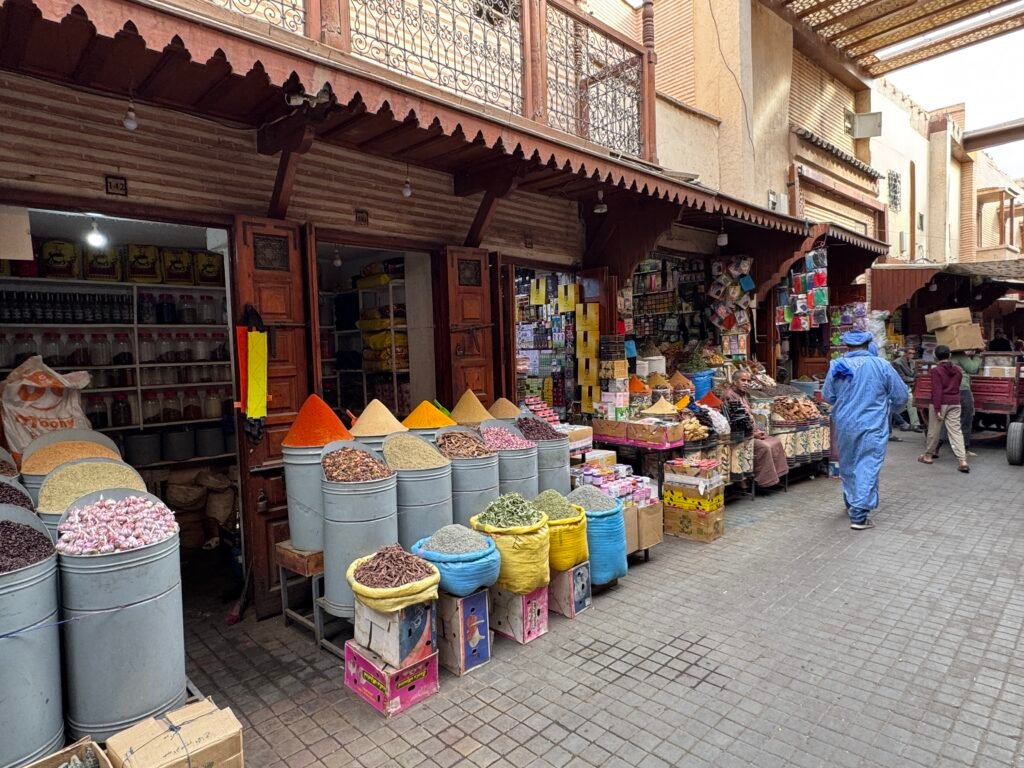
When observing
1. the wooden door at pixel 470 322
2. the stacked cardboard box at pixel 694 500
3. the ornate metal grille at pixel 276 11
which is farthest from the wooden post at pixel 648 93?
the ornate metal grille at pixel 276 11

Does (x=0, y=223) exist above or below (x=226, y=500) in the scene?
above

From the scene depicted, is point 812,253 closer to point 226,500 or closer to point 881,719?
point 881,719

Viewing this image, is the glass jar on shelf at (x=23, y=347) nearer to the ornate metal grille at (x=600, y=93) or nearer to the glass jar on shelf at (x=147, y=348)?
the glass jar on shelf at (x=147, y=348)

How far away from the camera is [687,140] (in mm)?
9312

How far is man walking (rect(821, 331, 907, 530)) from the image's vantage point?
6.44 meters

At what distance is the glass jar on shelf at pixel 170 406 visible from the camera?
6.50m

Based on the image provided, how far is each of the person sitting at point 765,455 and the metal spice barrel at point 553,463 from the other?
321 centimetres

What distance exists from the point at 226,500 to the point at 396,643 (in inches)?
146

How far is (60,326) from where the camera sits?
5.78 meters

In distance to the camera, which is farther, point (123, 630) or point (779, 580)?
point (779, 580)

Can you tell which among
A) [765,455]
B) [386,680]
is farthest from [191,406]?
[765,455]

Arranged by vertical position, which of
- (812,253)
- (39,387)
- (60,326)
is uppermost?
(812,253)

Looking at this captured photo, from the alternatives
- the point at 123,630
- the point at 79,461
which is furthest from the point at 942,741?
the point at 79,461

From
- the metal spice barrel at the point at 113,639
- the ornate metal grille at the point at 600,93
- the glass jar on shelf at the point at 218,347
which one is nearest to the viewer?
the metal spice barrel at the point at 113,639
